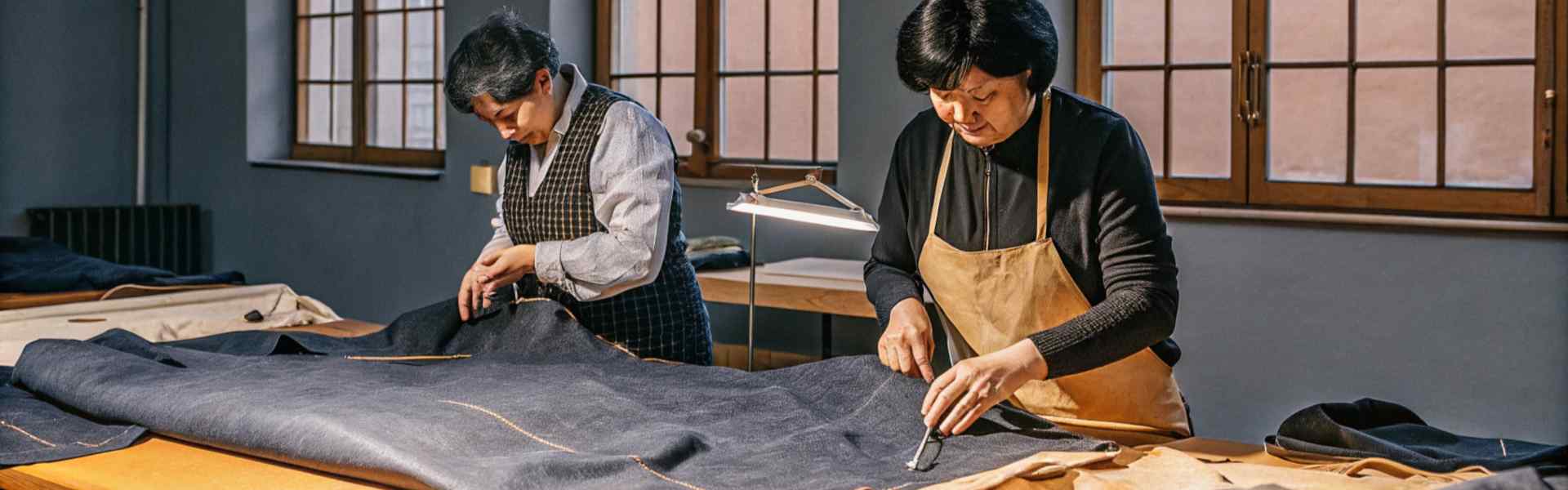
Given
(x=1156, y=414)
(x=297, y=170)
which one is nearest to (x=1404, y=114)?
(x=1156, y=414)

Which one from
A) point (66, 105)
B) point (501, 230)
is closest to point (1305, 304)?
point (501, 230)

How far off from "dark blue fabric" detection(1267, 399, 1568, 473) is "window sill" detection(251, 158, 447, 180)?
433cm

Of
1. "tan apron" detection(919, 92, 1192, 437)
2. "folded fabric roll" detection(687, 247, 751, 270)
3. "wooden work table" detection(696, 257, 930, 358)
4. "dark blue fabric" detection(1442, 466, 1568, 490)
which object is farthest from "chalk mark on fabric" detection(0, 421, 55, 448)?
"folded fabric roll" detection(687, 247, 751, 270)

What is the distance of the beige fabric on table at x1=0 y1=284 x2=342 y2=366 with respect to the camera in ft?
9.18

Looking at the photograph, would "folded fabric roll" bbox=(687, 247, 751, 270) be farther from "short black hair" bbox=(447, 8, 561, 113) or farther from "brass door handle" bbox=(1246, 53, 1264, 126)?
"short black hair" bbox=(447, 8, 561, 113)

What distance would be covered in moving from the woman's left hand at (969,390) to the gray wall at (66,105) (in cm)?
574

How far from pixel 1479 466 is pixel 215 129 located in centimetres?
615

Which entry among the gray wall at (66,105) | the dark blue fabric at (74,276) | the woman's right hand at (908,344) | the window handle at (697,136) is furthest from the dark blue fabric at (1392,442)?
the gray wall at (66,105)

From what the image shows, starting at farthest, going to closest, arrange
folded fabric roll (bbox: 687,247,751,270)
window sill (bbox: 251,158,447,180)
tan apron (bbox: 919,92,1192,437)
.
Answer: window sill (bbox: 251,158,447,180), folded fabric roll (bbox: 687,247,751,270), tan apron (bbox: 919,92,1192,437)

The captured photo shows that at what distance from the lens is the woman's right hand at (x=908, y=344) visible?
1.85 meters

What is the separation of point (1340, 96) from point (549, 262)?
2.37 m

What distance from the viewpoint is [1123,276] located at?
1850 mm

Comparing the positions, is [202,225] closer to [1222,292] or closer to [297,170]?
[297,170]

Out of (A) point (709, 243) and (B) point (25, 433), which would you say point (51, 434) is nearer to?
(B) point (25, 433)
